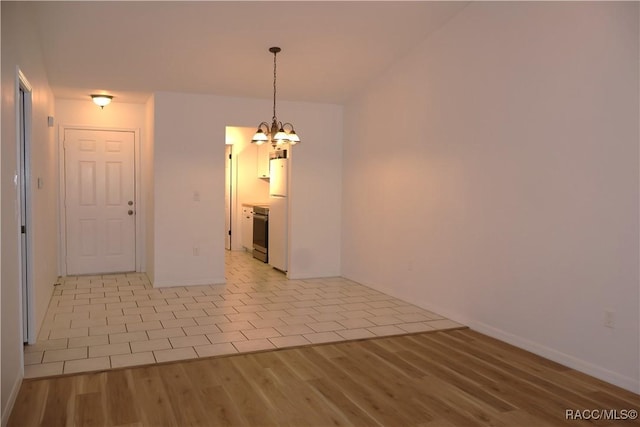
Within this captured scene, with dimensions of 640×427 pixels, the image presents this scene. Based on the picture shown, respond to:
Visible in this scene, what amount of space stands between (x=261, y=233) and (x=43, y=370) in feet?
16.0

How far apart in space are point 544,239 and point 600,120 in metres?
0.95

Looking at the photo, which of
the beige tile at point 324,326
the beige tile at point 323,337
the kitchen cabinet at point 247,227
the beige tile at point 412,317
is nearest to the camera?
the beige tile at point 323,337

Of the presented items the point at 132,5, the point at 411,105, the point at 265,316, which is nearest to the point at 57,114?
the point at 132,5

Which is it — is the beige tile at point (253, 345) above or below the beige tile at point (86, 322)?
above

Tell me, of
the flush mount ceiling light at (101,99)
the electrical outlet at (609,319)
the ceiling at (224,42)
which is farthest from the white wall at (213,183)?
the electrical outlet at (609,319)

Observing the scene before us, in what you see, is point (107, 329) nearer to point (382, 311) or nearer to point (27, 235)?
point (27, 235)

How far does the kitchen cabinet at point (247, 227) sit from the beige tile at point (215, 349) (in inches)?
194

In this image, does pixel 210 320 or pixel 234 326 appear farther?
pixel 210 320

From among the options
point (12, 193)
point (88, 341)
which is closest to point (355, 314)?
point (88, 341)

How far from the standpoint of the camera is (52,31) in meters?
4.28

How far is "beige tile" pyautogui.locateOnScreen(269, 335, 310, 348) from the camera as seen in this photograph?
394cm

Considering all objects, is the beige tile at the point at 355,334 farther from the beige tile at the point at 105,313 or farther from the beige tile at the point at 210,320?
the beige tile at the point at 105,313

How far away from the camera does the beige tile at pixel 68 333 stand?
13.4ft

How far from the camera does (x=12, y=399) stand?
2785mm
